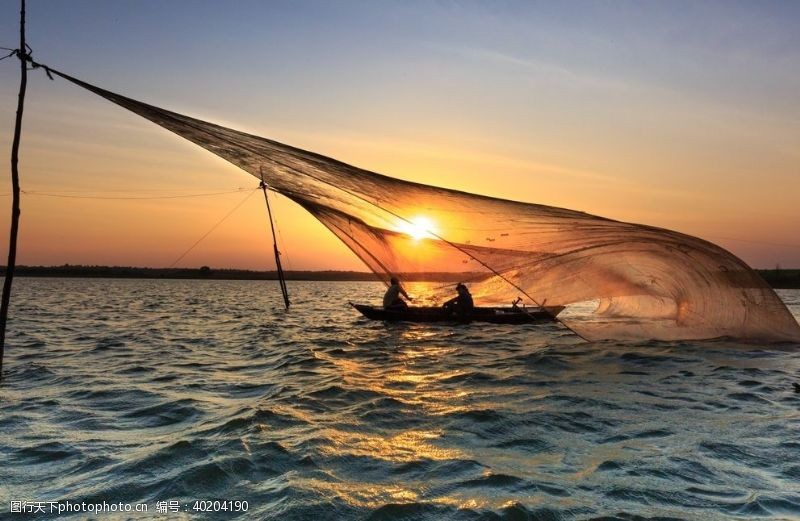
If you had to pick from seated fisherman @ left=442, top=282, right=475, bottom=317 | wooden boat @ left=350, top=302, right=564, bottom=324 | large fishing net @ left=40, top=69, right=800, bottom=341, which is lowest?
wooden boat @ left=350, top=302, right=564, bottom=324

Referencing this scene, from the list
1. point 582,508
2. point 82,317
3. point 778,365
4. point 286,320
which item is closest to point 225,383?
point 582,508

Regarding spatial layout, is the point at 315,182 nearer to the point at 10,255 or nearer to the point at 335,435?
the point at 10,255

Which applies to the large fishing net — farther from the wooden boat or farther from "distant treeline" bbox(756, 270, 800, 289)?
"distant treeline" bbox(756, 270, 800, 289)

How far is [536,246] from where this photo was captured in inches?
567

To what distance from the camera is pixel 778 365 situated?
1280 cm

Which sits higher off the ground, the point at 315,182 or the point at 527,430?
the point at 315,182

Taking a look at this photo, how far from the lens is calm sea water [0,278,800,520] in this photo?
5.32 meters

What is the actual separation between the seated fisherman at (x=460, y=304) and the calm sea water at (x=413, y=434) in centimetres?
628

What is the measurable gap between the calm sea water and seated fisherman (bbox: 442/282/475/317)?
6.28m

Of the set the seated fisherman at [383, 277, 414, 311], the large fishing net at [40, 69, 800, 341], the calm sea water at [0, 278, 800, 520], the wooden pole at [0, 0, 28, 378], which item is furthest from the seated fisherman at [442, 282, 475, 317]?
the wooden pole at [0, 0, 28, 378]

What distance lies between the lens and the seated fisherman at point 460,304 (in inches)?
825

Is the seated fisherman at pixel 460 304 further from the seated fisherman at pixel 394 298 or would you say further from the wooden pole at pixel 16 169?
the wooden pole at pixel 16 169

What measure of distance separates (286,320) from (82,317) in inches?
415

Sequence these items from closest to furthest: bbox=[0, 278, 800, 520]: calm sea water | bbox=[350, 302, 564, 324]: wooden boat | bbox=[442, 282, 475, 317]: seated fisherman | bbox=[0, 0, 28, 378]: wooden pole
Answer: bbox=[0, 278, 800, 520]: calm sea water, bbox=[0, 0, 28, 378]: wooden pole, bbox=[442, 282, 475, 317]: seated fisherman, bbox=[350, 302, 564, 324]: wooden boat
